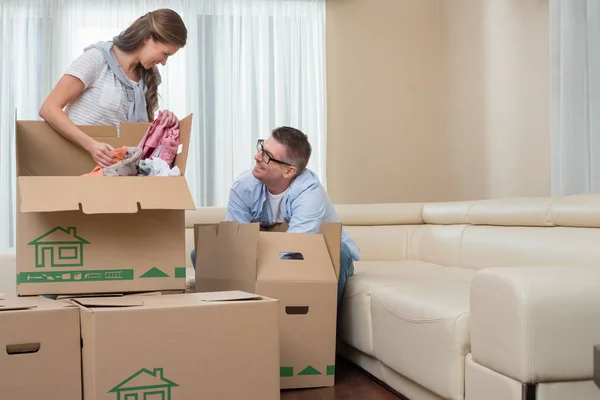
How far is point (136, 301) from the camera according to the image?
1653mm

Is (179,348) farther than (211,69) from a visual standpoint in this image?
No

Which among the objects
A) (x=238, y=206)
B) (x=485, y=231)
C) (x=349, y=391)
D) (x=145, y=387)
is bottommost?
(x=349, y=391)

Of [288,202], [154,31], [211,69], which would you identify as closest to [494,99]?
[211,69]

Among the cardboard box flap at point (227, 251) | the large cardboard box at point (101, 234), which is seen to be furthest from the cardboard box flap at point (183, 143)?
the cardboard box flap at point (227, 251)

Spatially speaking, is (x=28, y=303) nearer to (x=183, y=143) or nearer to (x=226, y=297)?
(x=226, y=297)

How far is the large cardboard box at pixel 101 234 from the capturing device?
1.74m

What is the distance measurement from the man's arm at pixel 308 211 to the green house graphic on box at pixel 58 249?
3.12 feet

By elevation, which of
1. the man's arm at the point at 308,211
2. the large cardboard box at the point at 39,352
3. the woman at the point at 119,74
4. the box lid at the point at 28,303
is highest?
the woman at the point at 119,74

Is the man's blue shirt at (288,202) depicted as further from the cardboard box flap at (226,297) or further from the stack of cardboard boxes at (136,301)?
the cardboard box flap at (226,297)

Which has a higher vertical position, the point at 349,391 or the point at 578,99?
the point at 578,99

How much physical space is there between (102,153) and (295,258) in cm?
76

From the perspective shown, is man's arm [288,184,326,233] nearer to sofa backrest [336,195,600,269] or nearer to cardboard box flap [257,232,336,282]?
cardboard box flap [257,232,336,282]

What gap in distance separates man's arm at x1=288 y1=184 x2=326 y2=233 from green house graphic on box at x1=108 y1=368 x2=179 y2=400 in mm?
1079

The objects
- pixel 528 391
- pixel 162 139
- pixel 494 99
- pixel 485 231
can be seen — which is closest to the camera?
pixel 528 391
